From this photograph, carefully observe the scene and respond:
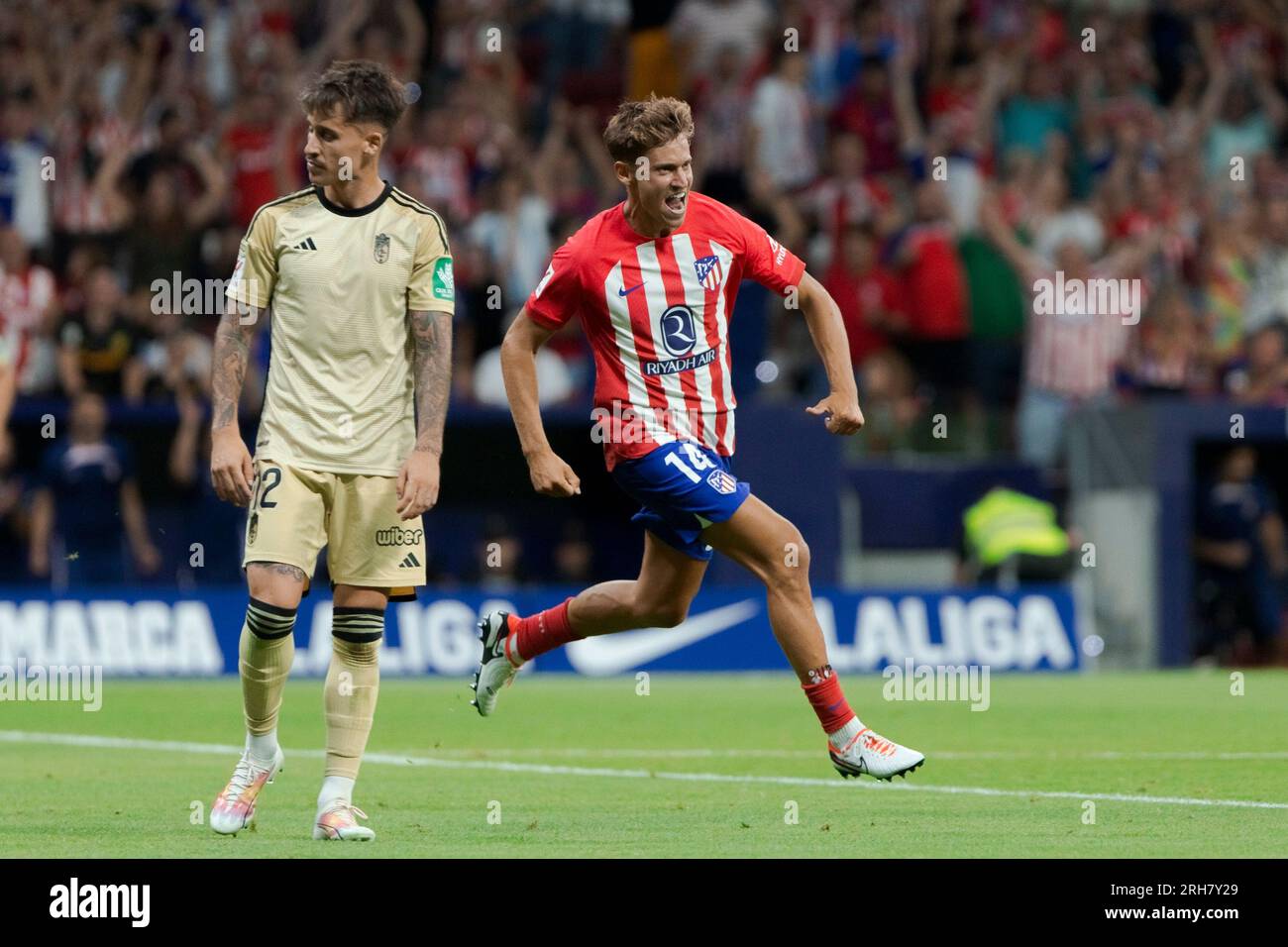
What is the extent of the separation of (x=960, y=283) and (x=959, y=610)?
3.07m

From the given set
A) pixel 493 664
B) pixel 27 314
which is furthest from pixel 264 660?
pixel 27 314

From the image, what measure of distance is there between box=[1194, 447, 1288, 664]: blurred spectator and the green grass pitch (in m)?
2.42

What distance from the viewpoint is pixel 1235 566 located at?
18.4 m

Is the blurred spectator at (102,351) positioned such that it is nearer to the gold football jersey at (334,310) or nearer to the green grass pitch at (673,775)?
the green grass pitch at (673,775)

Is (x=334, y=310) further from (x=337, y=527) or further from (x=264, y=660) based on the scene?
(x=264, y=660)

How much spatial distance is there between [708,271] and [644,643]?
8.52 metres

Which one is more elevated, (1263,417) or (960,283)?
(960,283)

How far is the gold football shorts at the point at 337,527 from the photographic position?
25.0 ft

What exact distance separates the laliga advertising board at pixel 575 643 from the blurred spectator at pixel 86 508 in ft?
1.86

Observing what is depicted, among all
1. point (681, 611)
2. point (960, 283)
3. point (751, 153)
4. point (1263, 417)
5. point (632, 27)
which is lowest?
point (681, 611)

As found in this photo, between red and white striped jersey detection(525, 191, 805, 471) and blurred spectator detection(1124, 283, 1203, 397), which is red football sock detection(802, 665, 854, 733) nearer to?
red and white striped jersey detection(525, 191, 805, 471)

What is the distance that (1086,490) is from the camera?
18359 millimetres

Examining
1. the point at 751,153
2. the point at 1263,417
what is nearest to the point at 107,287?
the point at 751,153
